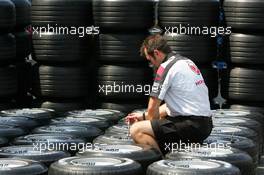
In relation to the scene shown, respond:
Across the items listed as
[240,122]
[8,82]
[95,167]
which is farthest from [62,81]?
[95,167]

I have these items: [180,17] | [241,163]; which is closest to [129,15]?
[180,17]

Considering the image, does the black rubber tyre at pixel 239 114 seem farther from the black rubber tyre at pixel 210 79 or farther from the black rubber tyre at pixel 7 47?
the black rubber tyre at pixel 7 47

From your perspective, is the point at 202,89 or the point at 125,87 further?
the point at 125,87

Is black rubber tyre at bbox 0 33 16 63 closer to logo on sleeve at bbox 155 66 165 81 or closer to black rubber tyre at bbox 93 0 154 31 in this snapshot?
black rubber tyre at bbox 93 0 154 31

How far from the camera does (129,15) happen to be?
1004 centimetres

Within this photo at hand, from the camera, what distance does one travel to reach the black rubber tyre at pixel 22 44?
36.3ft

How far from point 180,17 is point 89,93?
6.12ft

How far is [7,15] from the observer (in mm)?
10109

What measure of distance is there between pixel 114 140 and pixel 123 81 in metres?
3.41

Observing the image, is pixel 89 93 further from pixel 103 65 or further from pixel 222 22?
pixel 222 22

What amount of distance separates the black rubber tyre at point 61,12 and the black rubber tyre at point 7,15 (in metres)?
0.31

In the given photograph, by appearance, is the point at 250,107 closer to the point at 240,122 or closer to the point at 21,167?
the point at 240,122

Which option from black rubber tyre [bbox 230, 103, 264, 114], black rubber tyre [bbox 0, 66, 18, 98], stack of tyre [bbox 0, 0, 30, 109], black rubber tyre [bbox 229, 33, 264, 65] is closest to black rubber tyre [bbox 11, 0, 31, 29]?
stack of tyre [bbox 0, 0, 30, 109]

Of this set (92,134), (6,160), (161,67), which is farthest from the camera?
(92,134)
